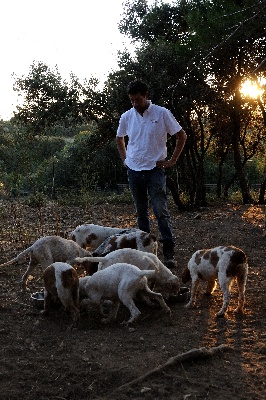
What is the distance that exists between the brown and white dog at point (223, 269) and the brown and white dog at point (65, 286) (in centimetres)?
115

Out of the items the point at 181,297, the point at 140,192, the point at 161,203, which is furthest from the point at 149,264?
the point at 140,192

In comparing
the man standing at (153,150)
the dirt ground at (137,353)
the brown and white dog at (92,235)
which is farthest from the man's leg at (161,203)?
the dirt ground at (137,353)

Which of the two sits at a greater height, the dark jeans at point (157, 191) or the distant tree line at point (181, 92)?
A: the distant tree line at point (181, 92)

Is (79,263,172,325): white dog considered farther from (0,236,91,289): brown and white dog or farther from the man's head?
the man's head

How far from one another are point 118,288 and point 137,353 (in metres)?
0.87

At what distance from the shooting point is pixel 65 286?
4703 mm

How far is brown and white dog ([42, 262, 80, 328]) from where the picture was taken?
15.4ft

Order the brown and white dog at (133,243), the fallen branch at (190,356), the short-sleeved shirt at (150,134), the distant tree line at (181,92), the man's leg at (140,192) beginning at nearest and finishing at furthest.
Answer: the fallen branch at (190,356), the brown and white dog at (133,243), the short-sleeved shirt at (150,134), the man's leg at (140,192), the distant tree line at (181,92)

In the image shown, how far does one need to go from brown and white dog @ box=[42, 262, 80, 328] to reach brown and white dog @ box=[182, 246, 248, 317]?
115 cm

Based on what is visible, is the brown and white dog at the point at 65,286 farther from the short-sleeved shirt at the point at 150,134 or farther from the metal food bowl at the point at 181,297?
the short-sleeved shirt at the point at 150,134

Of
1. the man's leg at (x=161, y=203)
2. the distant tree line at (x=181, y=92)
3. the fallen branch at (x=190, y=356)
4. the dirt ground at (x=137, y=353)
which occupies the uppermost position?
the distant tree line at (x=181, y=92)

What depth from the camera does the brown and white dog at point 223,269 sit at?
481cm

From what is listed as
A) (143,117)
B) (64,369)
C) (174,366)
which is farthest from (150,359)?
(143,117)

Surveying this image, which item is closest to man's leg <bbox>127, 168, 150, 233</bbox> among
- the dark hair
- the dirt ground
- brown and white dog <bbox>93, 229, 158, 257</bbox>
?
brown and white dog <bbox>93, 229, 158, 257</bbox>
